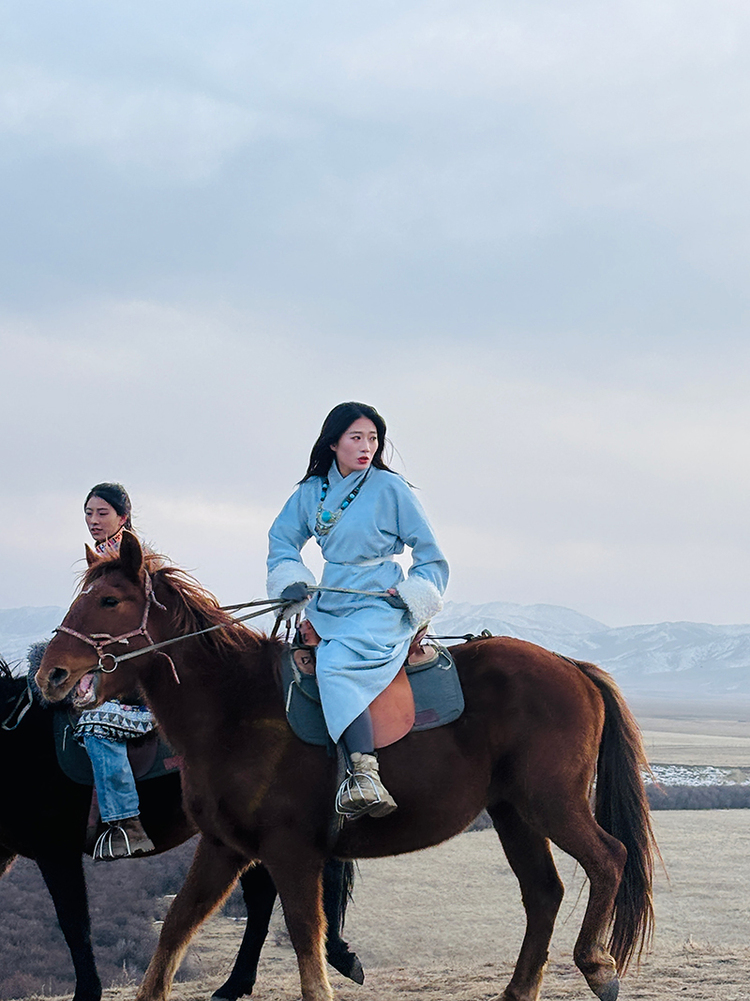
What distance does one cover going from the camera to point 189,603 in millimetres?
4723

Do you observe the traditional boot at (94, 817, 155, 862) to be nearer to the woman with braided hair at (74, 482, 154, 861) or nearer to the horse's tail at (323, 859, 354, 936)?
the woman with braided hair at (74, 482, 154, 861)

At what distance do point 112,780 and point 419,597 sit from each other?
203 centimetres

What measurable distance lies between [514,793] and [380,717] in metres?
0.83

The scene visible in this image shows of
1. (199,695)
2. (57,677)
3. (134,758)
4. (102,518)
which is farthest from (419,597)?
(102,518)

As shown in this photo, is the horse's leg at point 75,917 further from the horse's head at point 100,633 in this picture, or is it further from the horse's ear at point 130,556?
the horse's ear at point 130,556

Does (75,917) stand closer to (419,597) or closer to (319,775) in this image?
(319,775)

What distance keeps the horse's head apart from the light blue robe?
73cm

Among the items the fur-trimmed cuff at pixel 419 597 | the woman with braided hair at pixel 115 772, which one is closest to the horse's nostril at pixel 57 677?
the woman with braided hair at pixel 115 772

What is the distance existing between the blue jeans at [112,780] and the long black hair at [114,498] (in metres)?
1.41

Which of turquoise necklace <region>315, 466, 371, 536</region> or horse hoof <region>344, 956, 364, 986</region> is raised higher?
turquoise necklace <region>315, 466, 371, 536</region>

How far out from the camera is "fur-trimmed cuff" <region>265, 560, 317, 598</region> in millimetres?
4855

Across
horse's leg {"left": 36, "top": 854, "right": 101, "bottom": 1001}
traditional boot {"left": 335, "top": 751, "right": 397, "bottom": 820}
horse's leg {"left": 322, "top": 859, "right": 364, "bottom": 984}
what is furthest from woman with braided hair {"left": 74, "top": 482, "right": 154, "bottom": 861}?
traditional boot {"left": 335, "top": 751, "right": 397, "bottom": 820}

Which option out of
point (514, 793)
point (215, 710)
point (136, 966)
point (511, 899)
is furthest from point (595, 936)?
point (511, 899)

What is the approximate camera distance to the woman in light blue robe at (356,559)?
15.0ft
